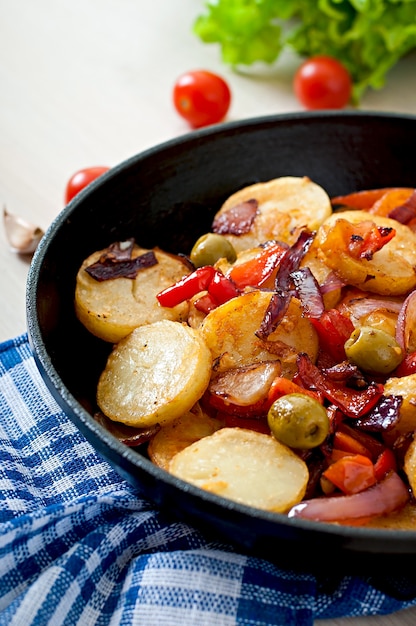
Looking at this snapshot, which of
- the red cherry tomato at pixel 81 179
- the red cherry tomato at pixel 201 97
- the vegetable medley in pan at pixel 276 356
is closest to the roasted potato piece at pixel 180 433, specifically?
the vegetable medley in pan at pixel 276 356

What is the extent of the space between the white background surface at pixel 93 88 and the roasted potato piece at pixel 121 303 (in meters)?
0.84

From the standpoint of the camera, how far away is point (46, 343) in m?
2.27

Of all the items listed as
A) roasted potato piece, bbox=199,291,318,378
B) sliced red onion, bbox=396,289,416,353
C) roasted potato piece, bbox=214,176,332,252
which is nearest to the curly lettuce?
roasted potato piece, bbox=214,176,332,252

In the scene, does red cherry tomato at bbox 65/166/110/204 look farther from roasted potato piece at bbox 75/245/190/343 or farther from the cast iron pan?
roasted potato piece at bbox 75/245/190/343

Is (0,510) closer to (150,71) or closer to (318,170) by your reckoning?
(318,170)

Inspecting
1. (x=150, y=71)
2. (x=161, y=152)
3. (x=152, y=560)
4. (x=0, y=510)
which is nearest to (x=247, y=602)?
(x=152, y=560)

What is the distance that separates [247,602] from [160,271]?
45.9 inches

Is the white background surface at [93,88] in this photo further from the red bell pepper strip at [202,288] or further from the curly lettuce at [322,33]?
the red bell pepper strip at [202,288]

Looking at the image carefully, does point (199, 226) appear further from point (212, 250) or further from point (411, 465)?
point (411, 465)

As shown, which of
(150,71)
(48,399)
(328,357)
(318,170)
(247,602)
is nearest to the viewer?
(247,602)

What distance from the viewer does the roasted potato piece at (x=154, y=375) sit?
7.09ft

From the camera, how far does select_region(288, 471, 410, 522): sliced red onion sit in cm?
186

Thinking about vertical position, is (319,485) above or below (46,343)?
below

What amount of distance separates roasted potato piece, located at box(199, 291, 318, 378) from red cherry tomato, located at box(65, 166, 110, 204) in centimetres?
147
